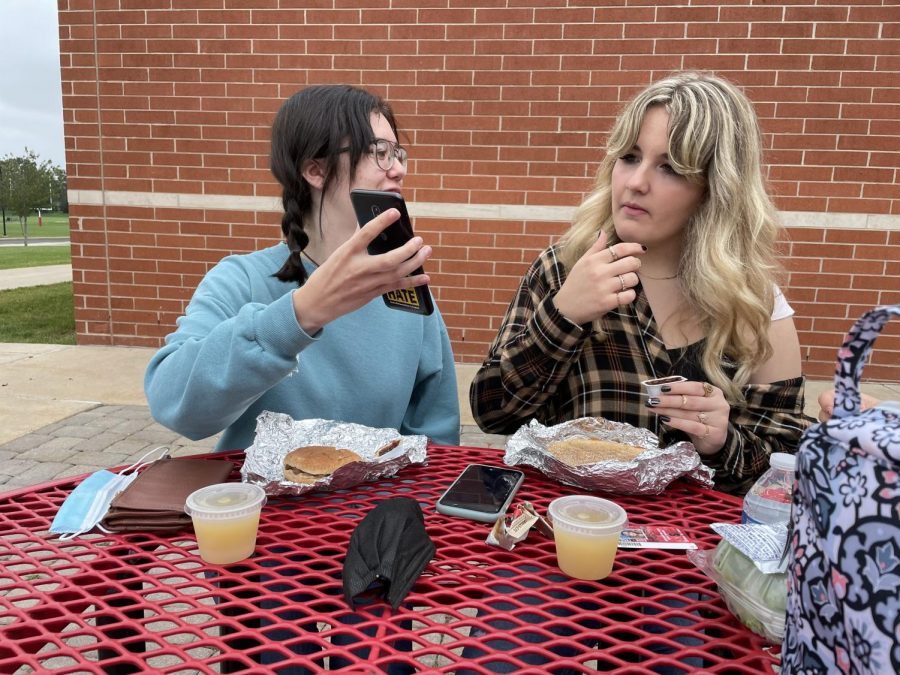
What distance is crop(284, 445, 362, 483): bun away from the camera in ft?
4.45

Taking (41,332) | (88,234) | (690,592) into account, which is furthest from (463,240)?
(41,332)

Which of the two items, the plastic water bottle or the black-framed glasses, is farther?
the black-framed glasses

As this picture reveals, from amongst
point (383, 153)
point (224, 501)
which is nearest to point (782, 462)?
point (224, 501)

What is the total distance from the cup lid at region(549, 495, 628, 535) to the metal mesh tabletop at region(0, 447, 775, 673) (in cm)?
9

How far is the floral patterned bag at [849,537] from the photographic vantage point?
1.94 feet

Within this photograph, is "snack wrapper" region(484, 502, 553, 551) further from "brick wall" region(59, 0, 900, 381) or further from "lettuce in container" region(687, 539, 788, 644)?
"brick wall" region(59, 0, 900, 381)

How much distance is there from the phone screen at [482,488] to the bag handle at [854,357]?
2.46ft

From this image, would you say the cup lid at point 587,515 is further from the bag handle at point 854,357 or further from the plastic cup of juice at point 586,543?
the bag handle at point 854,357

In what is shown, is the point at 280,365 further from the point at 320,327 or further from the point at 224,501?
the point at 224,501

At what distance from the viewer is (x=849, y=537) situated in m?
0.62

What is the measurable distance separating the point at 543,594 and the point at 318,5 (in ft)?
17.6

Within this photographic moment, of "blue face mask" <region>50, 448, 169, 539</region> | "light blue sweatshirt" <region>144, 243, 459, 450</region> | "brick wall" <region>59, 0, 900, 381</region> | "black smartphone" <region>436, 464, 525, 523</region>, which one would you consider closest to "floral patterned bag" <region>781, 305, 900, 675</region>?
"black smartphone" <region>436, 464, 525, 523</region>

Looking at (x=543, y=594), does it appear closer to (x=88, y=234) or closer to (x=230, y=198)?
(x=230, y=198)

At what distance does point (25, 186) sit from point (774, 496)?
182 ft
